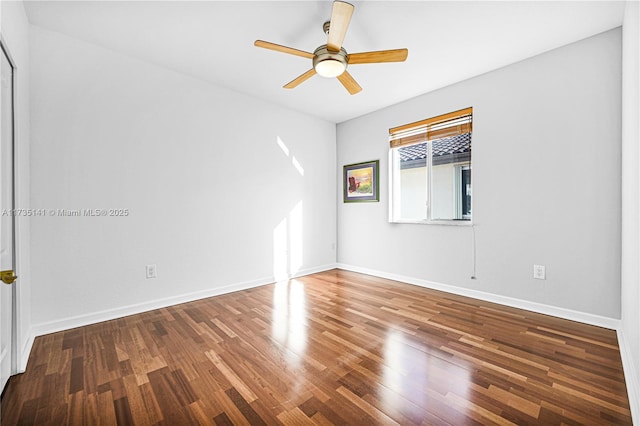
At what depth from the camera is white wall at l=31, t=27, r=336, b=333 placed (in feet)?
8.05

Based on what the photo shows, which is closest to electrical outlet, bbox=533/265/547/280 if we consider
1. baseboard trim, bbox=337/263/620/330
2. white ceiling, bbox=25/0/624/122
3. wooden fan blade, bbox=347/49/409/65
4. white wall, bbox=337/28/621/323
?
white wall, bbox=337/28/621/323

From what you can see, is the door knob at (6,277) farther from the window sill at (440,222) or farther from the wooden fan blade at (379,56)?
the window sill at (440,222)

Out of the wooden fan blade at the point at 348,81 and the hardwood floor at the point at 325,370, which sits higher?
the wooden fan blade at the point at 348,81

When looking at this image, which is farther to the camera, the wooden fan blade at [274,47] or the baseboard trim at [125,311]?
the baseboard trim at [125,311]

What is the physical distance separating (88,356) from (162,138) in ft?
6.84

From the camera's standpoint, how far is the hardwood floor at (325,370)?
1.49m

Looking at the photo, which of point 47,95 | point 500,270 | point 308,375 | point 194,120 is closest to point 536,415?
point 308,375

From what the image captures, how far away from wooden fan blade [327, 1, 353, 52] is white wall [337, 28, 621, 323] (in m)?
2.02

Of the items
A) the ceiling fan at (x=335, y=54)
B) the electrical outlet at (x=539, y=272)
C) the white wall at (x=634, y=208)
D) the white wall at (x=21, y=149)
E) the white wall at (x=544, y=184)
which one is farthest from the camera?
the electrical outlet at (x=539, y=272)

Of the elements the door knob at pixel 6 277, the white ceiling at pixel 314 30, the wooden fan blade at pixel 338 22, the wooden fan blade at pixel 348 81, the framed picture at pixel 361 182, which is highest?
the white ceiling at pixel 314 30

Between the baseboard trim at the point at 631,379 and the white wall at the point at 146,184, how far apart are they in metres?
3.44

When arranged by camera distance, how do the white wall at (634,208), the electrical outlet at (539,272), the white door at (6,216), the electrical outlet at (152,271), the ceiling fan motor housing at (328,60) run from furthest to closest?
the electrical outlet at (152,271) < the electrical outlet at (539,272) < the ceiling fan motor housing at (328,60) < the white door at (6,216) < the white wall at (634,208)

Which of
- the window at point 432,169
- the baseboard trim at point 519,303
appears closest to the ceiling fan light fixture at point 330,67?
the window at point 432,169

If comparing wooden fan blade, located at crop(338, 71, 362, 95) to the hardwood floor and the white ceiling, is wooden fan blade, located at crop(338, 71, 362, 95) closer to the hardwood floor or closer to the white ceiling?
the white ceiling
